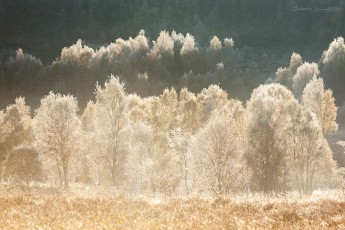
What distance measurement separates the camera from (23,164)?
5484cm

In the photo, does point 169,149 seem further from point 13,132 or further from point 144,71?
point 144,71

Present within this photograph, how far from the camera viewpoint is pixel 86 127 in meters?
92.6

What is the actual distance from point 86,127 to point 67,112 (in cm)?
3468

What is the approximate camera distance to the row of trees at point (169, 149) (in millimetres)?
55594

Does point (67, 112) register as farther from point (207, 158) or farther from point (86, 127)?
point (86, 127)

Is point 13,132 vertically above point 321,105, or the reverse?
point 321,105

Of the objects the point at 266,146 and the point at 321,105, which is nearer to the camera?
the point at 266,146

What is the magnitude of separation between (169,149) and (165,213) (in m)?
55.8

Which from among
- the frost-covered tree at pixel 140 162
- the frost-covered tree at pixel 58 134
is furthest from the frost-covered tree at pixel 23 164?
the frost-covered tree at pixel 140 162

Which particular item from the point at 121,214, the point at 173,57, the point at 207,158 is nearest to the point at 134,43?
the point at 173,57

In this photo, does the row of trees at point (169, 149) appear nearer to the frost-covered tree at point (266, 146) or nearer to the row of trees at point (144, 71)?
the frost-covered tree at point (266, 146)

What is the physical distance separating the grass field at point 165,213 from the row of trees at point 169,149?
32.3 meters

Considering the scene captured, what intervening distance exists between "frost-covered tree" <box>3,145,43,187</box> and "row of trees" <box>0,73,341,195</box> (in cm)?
13

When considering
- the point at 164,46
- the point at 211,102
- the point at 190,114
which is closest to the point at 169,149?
the point at 190,114
